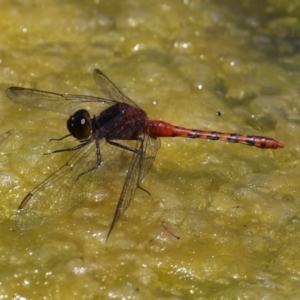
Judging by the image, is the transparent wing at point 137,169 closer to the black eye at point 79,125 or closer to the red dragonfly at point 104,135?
the red dragonfly at point 104,135

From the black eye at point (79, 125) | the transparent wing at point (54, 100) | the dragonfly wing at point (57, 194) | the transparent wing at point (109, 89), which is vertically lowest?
the dragonfly wing at point (57, 194)

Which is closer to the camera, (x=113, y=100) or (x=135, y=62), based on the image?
(x=113, y=100)

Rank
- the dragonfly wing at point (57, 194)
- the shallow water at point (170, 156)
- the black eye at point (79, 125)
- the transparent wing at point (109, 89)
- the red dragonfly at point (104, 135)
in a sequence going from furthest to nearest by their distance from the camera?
the transparent wing at point (109, 89)
the black eye at point (79, 125)
the red dragonfly at point (104, 135)
the dragonfly wing at point (57, 194)
the shallow water at point (170, 156)

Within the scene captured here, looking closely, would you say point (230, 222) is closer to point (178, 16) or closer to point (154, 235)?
point (154, 235)

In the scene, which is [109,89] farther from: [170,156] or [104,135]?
[170,156]

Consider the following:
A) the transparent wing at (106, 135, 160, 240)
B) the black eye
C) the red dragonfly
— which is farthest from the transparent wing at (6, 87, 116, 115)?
the transparent wing at (106, 135, 160, 240)

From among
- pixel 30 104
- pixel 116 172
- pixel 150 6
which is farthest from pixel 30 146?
pixel 150 6

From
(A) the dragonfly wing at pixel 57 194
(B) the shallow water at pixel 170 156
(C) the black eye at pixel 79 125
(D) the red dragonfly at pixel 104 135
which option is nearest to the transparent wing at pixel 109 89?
(D) the red dragonfly at pixel 104 135
